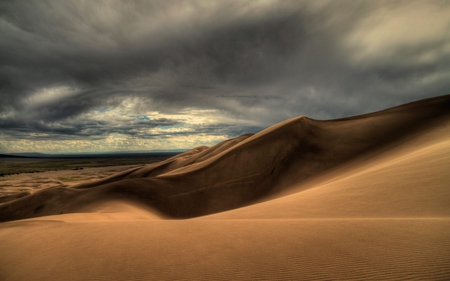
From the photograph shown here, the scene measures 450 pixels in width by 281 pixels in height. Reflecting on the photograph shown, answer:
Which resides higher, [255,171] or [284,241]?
[255,171]

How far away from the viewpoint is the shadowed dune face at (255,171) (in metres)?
18.9

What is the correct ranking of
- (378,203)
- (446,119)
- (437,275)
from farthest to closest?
1. (446,119)
2. (378,203)
3. (437,275)

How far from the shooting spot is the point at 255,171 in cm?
2234

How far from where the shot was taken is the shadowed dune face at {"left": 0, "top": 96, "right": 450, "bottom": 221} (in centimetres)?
1894

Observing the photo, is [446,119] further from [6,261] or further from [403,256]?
[6,261]

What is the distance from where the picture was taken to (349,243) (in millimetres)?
4336

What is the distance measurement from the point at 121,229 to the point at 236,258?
159 inches

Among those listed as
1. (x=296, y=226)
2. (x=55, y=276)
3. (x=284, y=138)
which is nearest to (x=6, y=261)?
(x=55, y=276)

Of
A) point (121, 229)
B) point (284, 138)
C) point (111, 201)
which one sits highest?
point (284, 138)

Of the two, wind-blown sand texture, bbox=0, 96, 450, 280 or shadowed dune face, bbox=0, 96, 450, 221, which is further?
shadowed dune face, bbox=0, 96, 450, 221

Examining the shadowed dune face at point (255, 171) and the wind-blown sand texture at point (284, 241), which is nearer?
the wind-blown sand texture at point (284, 241)

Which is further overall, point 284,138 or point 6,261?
point 284,138

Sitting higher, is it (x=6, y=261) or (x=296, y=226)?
(x=296, y=226)

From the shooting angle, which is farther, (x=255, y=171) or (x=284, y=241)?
(x=255, y=171)
